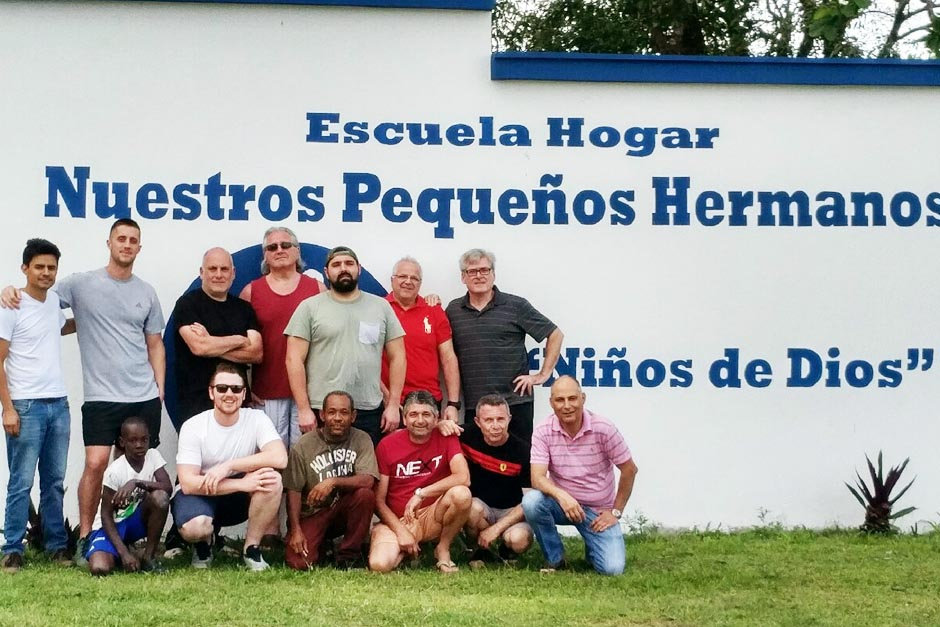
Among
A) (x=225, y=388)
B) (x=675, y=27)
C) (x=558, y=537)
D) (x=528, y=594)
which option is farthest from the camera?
(x=675, y=27)

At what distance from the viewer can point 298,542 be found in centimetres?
734

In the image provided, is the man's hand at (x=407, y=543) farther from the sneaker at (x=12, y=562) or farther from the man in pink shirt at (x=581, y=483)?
the sneaker at (x=12, y=562)

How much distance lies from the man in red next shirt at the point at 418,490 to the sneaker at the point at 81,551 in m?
1.61

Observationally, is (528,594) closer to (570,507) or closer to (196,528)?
(570,507)

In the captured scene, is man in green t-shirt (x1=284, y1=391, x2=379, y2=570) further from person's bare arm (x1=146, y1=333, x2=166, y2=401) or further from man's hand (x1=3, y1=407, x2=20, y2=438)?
man's hand (x1=3, y1=407, x2=20, y2=438)

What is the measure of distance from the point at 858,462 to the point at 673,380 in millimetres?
1380

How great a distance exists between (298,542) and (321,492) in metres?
0.33

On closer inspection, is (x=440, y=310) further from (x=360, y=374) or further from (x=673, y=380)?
(x=673, y=380)

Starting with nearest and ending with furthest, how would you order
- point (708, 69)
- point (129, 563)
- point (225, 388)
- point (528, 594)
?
point (528, 594) < point (129, 563) < point (225, 388) < point (708, 69)

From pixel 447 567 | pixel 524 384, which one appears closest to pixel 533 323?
pixel 524 384

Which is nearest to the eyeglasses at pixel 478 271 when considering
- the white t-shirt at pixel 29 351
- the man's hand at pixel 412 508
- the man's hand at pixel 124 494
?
the man's hand at pixel 412 508

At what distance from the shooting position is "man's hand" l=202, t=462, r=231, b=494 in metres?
7.20

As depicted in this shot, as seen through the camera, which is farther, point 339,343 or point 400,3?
point 400,3

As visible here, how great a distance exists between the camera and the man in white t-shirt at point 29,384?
7.20 m
